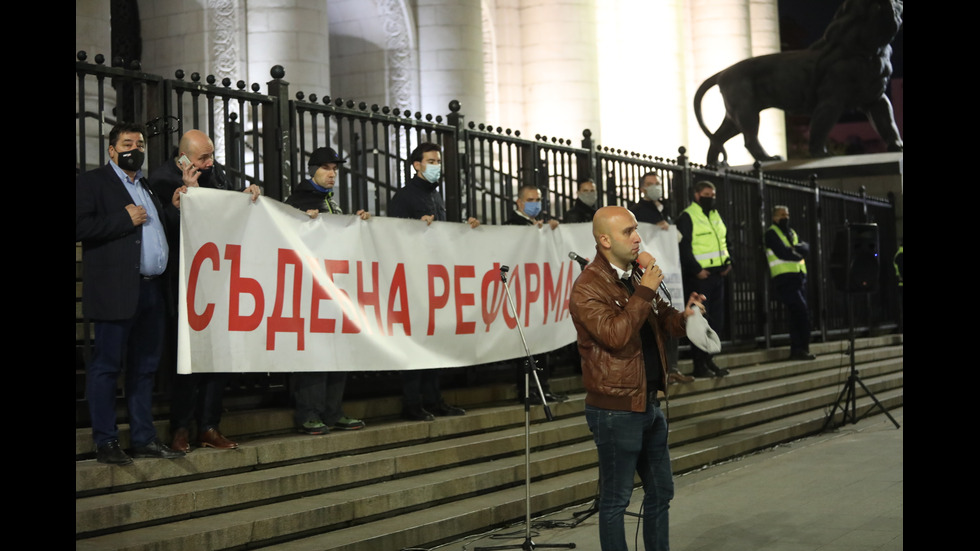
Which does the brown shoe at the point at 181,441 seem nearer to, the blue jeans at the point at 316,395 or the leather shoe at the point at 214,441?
the leather shoe at the point at 214,441

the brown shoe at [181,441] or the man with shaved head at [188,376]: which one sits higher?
the man with shaved head at [188,376]

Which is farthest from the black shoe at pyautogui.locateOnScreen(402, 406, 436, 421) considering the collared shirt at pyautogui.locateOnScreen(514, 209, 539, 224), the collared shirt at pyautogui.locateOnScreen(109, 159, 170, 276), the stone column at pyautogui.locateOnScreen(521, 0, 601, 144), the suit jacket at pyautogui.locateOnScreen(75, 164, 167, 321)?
the stone column at pyautogui.locateOnScreen(521, 0, 601, 144)

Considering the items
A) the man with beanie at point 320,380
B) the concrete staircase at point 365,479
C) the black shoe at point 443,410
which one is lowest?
the concrete staircase at point 365,479

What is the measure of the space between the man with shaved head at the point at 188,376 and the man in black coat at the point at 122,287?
0.91ft

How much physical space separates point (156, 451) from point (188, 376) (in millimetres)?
633

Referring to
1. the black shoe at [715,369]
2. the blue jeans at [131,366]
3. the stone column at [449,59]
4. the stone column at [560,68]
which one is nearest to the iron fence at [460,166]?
the blue jeans at [131,366]

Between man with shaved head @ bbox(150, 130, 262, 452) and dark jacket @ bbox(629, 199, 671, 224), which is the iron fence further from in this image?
man with shaved head @ bbox(150, 130, 262, 452)

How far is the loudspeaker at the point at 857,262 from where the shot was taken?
14438 mm

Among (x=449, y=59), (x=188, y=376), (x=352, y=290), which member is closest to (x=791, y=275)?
(x=449, y=59)

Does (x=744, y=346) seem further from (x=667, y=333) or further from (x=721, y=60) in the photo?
(x=721, y=60)

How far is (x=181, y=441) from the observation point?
775 cm

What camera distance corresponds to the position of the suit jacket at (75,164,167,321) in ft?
23.7

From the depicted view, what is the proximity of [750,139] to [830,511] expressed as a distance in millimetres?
17509

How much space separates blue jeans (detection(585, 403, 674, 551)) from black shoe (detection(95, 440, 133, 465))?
286 centimetres
